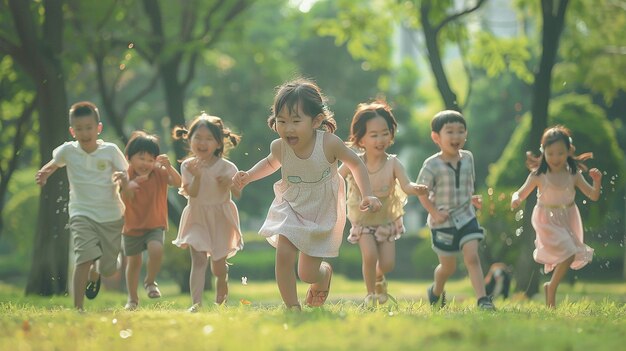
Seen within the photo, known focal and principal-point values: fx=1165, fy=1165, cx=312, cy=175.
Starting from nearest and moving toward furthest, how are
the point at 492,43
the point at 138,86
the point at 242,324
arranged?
the point at 242,324
the point at 492,43
the point at 138,86

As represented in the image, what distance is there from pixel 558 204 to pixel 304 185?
3.56 m

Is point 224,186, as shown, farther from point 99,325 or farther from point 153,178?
point 99,325

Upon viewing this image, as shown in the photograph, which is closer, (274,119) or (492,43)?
(274,119)

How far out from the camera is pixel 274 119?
9.64m

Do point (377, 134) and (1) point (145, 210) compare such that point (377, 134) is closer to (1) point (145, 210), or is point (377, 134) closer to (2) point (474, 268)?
(2) point (474, 268)

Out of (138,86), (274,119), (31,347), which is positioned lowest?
(31,347)

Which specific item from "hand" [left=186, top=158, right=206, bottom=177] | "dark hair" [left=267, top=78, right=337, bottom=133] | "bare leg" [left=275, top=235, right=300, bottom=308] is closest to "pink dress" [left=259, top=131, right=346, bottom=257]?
"bare leg" [left=275, top=235, right=300, bottom=308]

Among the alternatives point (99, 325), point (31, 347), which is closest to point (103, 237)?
point (99, 325)

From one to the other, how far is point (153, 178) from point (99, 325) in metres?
4.08

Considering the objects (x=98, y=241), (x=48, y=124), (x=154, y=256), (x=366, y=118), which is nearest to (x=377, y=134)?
(x=366, y=118)

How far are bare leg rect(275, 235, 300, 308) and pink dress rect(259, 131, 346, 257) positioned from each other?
128 millimetres

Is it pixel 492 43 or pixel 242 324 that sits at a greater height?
pixel 492 43

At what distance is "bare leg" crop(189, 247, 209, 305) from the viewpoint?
10.9 metres

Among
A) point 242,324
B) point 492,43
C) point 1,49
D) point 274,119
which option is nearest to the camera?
point 242,324
